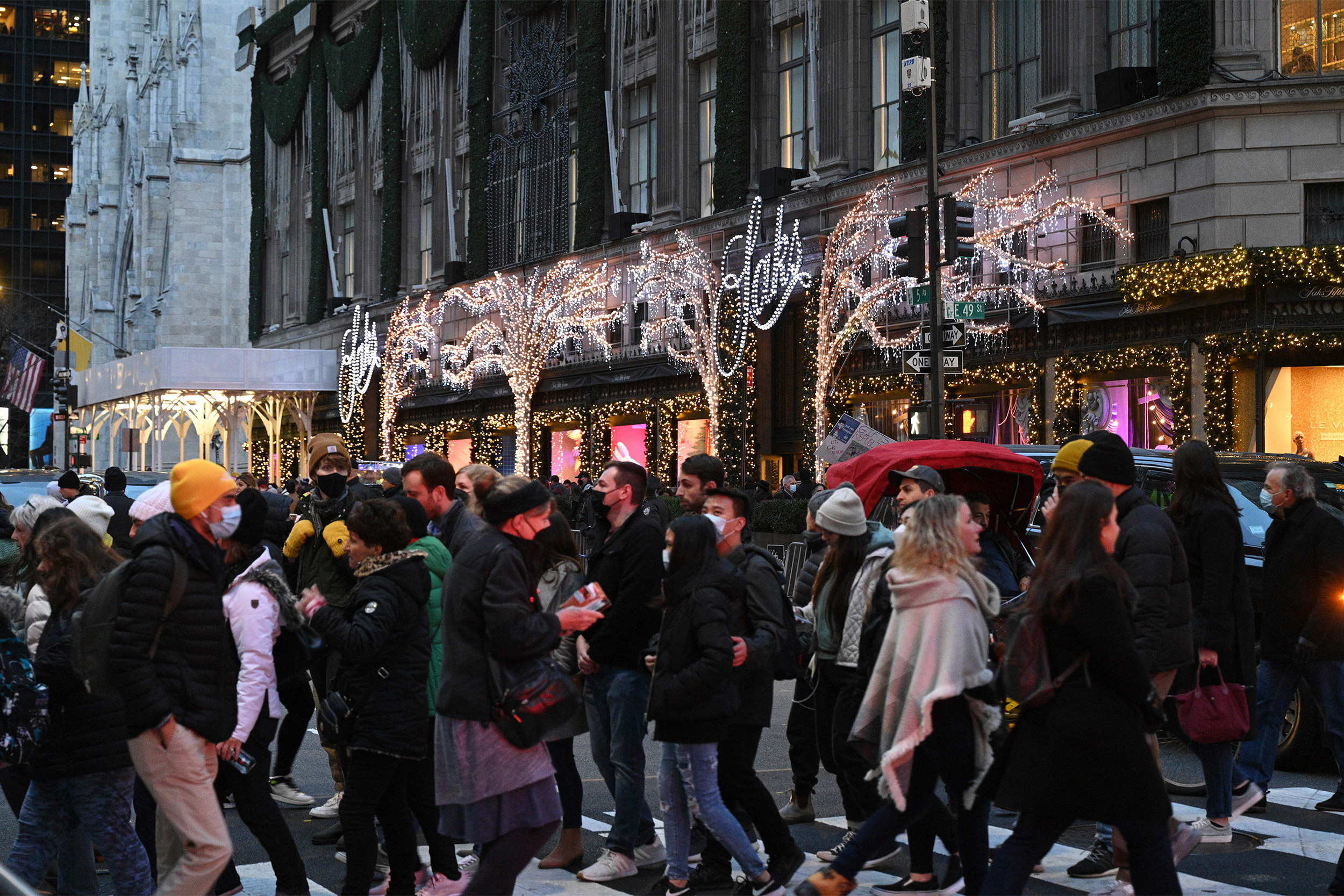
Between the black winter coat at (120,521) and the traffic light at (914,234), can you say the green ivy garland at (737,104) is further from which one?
the black winter coat at (120,521)

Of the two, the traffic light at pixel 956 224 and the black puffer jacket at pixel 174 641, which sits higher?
the traffic light at pixel 956 224

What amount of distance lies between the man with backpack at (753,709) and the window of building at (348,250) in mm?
50334

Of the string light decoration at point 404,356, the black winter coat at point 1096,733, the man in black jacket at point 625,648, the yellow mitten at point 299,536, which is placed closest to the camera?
the black winter coat at point 1096,733

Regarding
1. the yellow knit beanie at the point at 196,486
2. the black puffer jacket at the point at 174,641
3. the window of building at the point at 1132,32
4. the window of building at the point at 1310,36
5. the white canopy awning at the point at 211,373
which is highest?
the window of building at the point at 1132,32

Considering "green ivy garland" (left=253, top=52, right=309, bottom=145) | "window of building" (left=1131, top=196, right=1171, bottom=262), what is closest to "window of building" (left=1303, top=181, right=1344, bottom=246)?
"window of building" (left=1131, top=196, right=1171, bottom=262)

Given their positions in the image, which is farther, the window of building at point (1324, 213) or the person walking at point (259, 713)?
the window of building at point (1324, 213)

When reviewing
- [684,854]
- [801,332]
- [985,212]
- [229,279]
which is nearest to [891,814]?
[684,854]

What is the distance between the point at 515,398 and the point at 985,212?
60.5ft

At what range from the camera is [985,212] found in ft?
91.8

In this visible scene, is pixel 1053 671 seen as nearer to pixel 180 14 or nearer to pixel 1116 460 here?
pixel 1116 460

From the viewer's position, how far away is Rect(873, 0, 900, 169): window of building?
3164 centimetres

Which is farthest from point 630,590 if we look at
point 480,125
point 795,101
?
point 480,125

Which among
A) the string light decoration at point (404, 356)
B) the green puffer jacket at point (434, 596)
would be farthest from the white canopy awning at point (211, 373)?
the green puffer jacket at point (434, 596)

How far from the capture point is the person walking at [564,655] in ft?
25.6
